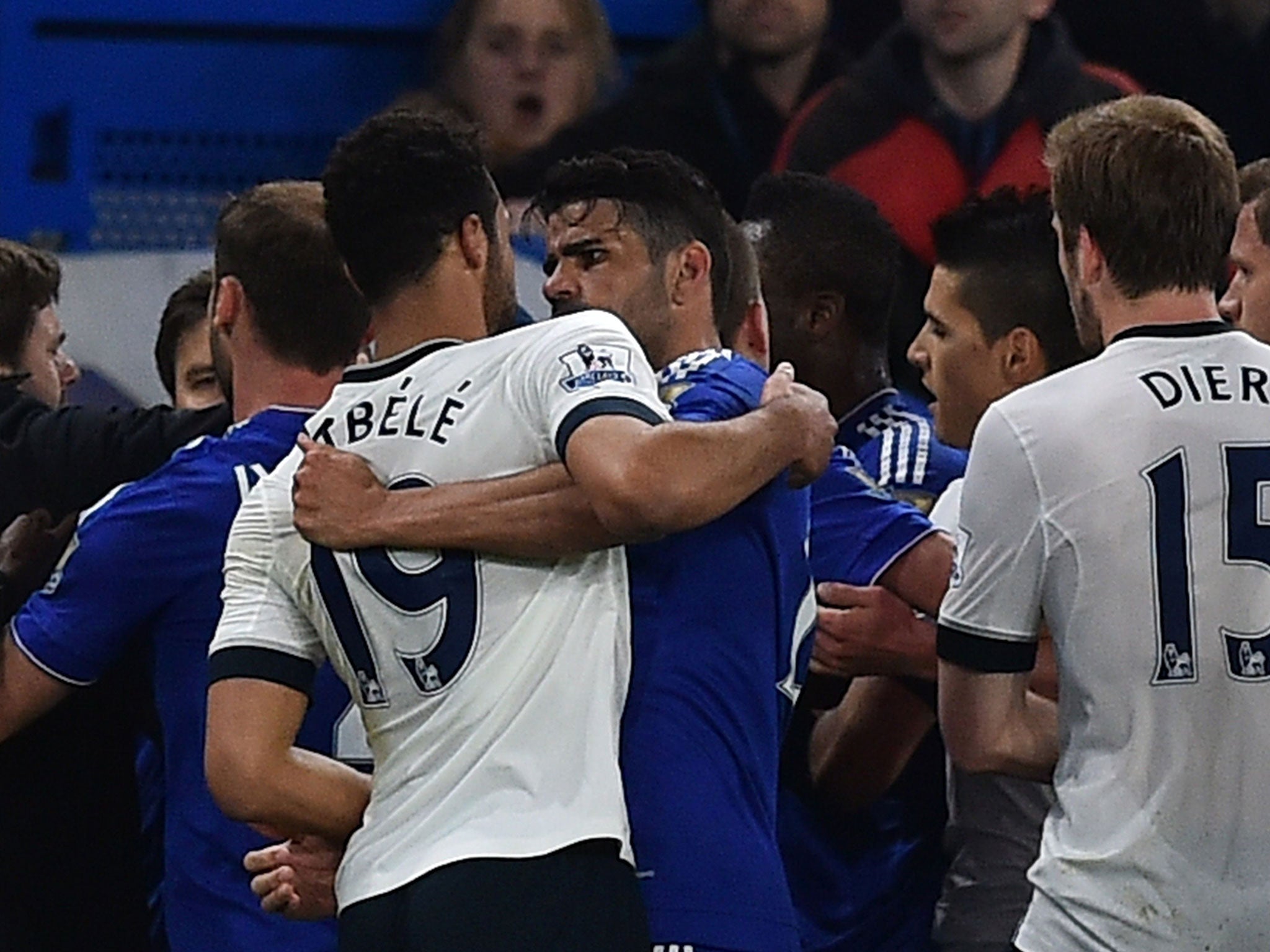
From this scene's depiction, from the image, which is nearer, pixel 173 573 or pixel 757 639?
pixel 757 639

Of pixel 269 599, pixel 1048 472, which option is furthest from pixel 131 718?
pixel 1048 472

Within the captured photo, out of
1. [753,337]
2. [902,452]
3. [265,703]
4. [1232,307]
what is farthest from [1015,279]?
[265,703]

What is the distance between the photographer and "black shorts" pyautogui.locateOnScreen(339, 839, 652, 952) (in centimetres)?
311

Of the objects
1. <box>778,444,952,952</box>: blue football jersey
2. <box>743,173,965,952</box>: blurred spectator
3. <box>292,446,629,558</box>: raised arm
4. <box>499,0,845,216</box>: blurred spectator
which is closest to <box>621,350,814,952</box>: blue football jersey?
<box>292,446,629,558</box>: raised arm

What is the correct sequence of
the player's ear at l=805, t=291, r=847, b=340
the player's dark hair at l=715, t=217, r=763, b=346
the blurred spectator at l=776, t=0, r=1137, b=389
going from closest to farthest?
the player's dark hair at l=715, t=217, r=763, b=346 → the player's ear at l=805, t=291, r=847, b=340 → the blurred spectator at l=776, t=0, r=1137, b=389

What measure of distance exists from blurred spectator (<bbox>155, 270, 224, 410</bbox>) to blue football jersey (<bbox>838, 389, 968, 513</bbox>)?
1376 mm

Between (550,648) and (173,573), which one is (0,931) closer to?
(173,573)

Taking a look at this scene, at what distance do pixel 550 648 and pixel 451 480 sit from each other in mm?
248

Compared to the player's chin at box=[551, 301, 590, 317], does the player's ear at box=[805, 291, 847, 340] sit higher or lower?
lower

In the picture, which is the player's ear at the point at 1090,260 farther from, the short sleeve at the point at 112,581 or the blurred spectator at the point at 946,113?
the blurred spectator at the point at 946,113

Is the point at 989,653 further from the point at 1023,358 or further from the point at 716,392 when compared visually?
the point at 1023,358

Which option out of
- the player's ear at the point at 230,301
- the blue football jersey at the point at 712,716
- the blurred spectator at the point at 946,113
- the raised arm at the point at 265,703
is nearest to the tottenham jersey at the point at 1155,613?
the blue football jersey at the point at 712,716

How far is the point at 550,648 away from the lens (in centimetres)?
320

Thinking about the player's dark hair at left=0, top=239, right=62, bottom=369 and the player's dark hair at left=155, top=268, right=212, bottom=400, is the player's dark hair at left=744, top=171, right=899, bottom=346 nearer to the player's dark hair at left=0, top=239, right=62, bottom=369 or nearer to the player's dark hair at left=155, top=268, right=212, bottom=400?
the player's dark hair at left=155, top=268, right=212, bottom=400
